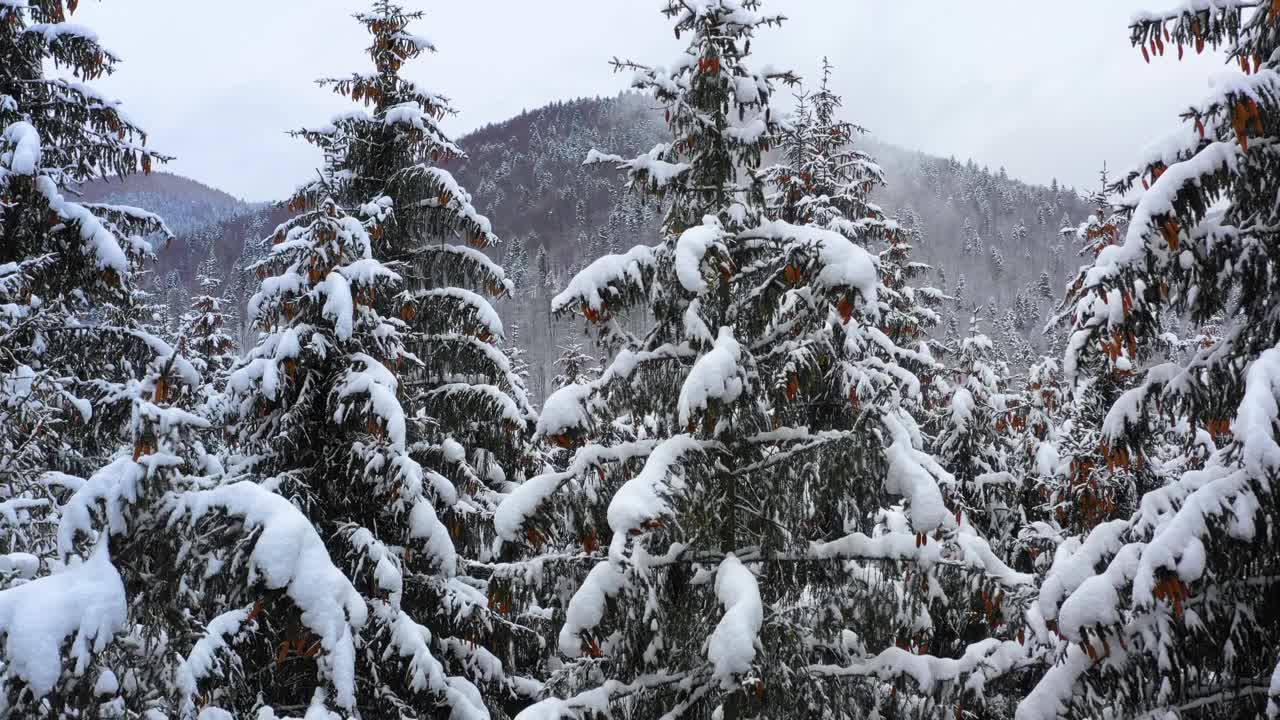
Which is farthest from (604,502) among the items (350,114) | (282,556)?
(350,114)

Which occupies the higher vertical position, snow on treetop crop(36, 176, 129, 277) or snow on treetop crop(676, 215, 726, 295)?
snow on treetop crop(36, 176, 129, 277)

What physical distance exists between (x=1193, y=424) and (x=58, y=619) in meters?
7.16

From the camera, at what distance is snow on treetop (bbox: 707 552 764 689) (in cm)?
508

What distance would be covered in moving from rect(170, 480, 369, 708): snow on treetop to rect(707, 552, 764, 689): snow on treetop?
97.0 inches

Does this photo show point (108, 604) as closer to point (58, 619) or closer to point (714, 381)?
point (58, 619)

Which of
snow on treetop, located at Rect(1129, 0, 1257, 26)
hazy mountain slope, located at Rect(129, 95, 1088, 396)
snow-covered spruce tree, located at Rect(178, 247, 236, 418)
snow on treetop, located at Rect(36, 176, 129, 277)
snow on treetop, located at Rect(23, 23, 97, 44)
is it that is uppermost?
hazy mountain slope, located at Rect(129, 95, 1088, 396)

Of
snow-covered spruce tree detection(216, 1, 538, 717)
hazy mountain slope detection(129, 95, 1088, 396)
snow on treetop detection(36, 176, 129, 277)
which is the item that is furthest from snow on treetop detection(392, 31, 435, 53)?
hazy mountain slope detection(129, 95, 1088, 396)

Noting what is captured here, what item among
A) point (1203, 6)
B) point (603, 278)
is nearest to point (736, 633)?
point (603, 278)

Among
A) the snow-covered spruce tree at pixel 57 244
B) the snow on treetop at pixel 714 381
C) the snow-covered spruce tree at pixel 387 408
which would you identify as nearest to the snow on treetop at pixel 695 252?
the snow on treetop at pixel 714 381

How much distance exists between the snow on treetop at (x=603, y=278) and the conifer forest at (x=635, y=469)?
36 mm

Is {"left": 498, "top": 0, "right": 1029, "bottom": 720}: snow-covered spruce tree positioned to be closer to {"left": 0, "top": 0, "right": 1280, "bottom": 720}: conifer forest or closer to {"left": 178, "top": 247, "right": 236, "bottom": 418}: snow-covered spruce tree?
{"left": 0, "top": 0, "right": 1280, "bottom": 720}: conifer forest

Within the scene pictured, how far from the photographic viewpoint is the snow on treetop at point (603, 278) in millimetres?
6418

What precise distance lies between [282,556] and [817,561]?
4414 mm

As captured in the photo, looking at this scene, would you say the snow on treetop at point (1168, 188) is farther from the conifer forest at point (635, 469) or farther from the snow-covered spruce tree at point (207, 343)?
the snow-covered spruce tree at point (207, 343)
